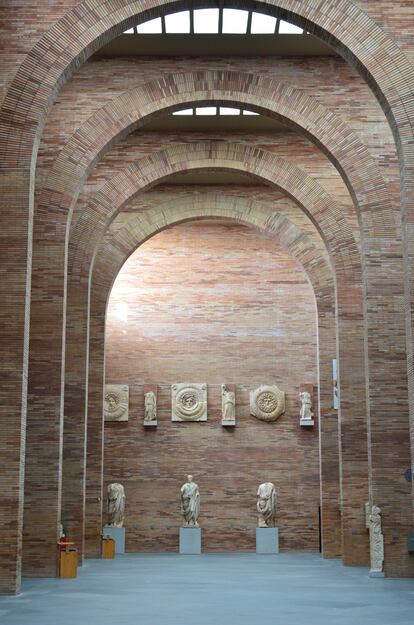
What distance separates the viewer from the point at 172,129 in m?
25.1

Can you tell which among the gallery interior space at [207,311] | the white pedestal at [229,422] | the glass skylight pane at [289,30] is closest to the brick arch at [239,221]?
the gallery interior space at [207,311]

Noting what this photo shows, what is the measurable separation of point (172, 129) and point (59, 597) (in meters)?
13.2

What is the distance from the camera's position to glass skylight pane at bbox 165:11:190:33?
20.0 m

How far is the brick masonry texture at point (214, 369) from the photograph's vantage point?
97.7ft

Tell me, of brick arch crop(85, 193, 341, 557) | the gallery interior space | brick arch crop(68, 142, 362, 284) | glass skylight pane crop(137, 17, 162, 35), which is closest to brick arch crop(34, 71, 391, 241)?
the gallery interior space

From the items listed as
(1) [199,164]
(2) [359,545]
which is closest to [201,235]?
(1) [199,164]

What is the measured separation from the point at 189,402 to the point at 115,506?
12.7 ft

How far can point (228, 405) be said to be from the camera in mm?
30281

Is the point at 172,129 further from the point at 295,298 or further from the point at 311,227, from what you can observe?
the point at 295,298

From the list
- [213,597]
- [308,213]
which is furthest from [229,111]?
[213,597]

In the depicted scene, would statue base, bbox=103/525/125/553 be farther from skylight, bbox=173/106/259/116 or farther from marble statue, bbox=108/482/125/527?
skylight, bbox=173/106/259/116

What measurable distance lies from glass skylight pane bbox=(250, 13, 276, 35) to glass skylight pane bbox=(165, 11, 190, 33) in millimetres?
1295

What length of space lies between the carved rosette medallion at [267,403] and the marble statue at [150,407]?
9.43ft

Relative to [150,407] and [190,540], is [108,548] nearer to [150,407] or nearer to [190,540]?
[190,540]
